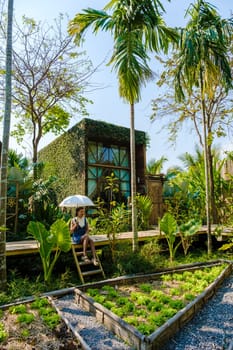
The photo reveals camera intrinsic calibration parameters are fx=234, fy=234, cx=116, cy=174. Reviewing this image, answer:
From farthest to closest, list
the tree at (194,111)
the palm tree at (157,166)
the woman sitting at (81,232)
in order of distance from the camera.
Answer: the palm tree at (157,166)
the tree at (194,111)
the woman sitting at (81,232)

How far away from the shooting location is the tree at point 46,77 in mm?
8859

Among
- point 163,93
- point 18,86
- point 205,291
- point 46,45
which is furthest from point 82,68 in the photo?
point 205,291

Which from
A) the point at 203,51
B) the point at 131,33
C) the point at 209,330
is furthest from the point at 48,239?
the point at 203,51

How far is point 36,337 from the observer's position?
2381mm

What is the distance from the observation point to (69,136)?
10445mm

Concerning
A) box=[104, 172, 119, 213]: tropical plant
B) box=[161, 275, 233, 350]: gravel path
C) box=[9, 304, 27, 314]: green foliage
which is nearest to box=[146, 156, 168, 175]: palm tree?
box=[104, 172, 119, 213]: tropical plant

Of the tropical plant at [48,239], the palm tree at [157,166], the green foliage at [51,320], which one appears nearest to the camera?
the green foliage at [51,320]

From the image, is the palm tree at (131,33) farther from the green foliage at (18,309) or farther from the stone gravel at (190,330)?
the green foliage at (18,309)

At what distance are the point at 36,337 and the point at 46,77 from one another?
9.11 metres

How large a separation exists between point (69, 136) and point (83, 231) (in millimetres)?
6448

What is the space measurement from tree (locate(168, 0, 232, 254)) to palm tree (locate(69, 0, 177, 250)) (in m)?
0.84

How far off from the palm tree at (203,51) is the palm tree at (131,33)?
0.84 m

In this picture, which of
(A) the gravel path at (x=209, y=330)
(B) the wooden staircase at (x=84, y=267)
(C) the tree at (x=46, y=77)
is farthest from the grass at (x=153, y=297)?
(C) the tree at (x=46, y=77)

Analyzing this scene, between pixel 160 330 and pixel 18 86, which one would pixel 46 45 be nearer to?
pixel 18 86
